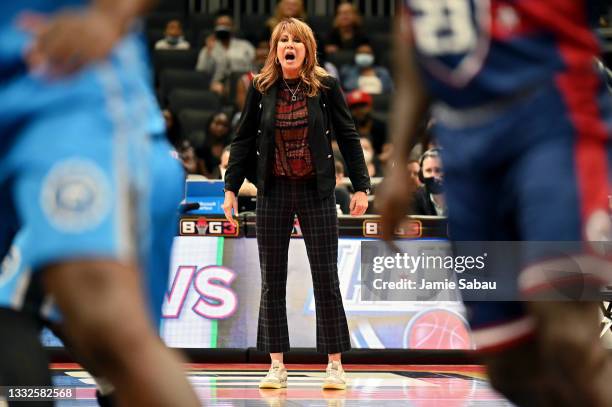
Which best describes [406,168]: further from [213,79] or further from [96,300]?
[213,79]

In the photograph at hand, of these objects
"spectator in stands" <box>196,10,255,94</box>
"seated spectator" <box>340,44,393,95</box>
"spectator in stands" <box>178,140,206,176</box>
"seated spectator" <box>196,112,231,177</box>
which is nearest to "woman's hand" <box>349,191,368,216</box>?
"spectator in stands" <box>178,140,206,176</box>

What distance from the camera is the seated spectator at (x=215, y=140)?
1199 cm

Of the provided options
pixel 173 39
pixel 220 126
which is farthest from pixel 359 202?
pixel 173 39

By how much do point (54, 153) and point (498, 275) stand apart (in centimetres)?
123

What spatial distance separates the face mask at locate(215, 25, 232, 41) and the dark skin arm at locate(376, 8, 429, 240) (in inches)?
442

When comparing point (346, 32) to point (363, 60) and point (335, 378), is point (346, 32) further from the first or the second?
point (335, 378)

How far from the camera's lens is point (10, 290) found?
278 centimetres

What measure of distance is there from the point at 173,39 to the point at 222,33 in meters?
0.88

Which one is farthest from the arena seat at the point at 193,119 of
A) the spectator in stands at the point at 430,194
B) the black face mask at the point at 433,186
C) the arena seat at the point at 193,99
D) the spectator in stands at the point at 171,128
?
the black face mask at the point at 433,186

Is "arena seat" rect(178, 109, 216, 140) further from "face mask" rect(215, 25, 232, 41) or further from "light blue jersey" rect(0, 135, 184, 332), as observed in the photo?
"light blue jersey" rect(0, 135, 184, 332)

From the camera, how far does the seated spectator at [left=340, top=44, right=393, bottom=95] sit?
13984 millimetres

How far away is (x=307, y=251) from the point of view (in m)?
6.68

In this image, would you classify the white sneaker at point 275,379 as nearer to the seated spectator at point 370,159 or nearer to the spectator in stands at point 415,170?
the spectator in stands at point 415,170

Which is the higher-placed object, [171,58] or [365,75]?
[171,58]
